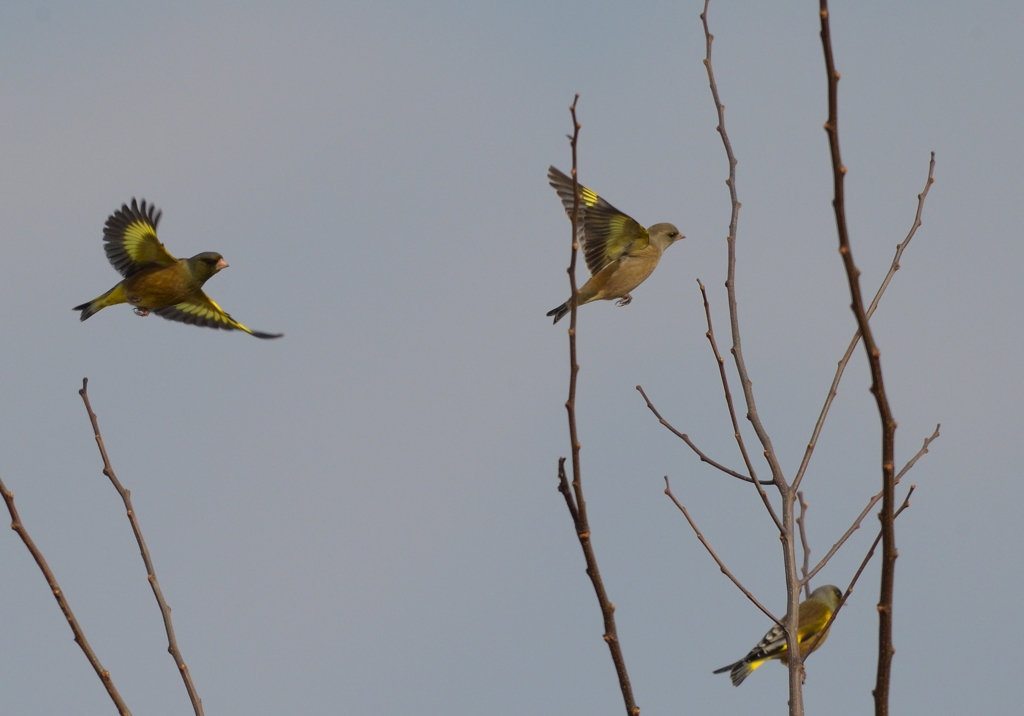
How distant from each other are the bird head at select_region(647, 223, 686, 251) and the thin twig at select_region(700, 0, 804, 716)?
15.0 feet

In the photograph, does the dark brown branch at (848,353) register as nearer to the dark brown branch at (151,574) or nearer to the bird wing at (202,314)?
the dark brown branch at (151,574)

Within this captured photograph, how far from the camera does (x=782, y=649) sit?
952 cm

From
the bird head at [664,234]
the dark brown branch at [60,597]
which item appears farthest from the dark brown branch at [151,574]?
the bird head at [664,234]

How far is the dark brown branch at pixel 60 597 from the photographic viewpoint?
3.09m

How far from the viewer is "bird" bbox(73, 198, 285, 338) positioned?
325 inches

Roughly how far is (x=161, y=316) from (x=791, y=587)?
250 inches

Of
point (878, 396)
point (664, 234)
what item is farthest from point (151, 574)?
point (664, 234)

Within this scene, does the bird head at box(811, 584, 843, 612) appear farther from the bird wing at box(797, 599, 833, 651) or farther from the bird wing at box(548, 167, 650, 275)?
the bird wing at box(548, 167, 650, 275)

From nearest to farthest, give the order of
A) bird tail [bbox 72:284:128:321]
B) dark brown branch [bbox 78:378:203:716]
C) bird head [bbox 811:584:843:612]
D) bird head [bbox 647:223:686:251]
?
dark brown branch [bbox 78:378:203:716] → bird tail [bbox 72:284:128:321] → bird head [bbox 647:223:686:251] → bird head [bbox 811:584:843:612]

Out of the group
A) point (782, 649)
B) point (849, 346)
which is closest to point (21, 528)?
point (849, 346)

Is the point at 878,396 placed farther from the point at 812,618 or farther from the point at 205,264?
the point at 812,618

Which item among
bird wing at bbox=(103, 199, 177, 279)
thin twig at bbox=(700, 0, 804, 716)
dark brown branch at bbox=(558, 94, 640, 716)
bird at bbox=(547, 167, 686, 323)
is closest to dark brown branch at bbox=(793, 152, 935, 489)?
thin twig at bbox=(700, 0, 804, 716)

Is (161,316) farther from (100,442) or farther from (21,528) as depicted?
(21,528)

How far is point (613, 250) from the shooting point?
916cm
